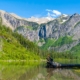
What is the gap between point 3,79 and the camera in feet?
199

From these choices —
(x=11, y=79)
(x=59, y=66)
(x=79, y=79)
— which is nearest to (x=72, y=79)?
(x=79, y=79)

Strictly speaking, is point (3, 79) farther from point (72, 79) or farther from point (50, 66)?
point (50, 66)

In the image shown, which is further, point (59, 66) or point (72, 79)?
point (59, 66)

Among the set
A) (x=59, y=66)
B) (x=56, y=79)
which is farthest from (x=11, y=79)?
(x=59, y=66)

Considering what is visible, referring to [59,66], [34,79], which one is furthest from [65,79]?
[59,66]

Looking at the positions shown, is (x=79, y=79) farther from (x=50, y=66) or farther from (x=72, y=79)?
Result: (x=50, y=66)

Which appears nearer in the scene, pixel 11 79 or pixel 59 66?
pixel 11 79

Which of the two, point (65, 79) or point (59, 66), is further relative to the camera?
point (59, 66)

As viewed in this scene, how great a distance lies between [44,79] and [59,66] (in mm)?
52862

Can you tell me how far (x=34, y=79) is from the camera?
64.1 metres

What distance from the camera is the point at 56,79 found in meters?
63.5

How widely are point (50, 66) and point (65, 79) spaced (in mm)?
54198

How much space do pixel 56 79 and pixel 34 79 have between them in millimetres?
5522

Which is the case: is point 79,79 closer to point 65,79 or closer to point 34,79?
point 65,79
